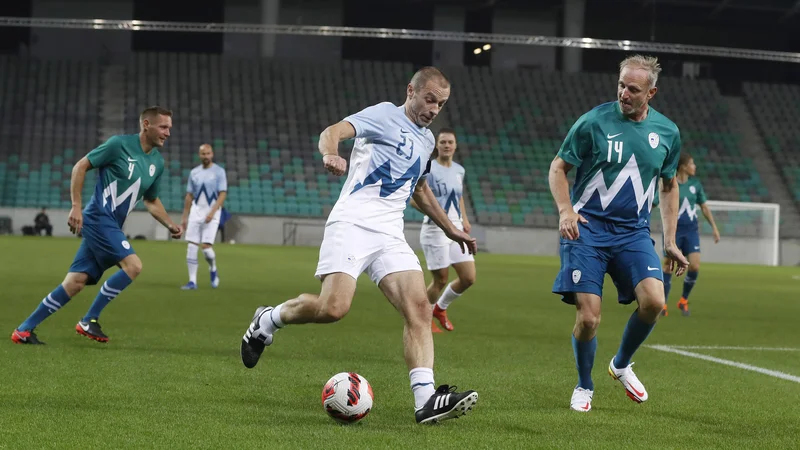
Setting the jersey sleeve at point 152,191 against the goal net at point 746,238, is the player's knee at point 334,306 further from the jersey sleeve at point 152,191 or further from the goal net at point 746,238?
the goal net at point 746,238

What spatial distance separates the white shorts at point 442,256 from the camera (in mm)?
11234

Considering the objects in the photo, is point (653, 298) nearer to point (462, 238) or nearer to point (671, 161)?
point (671, 161)

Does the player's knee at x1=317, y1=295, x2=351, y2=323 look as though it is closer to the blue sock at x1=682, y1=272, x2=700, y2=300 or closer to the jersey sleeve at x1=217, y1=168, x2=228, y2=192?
the blue sock at x1=682, y1=272, x2=700, y2=300

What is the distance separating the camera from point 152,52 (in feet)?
140

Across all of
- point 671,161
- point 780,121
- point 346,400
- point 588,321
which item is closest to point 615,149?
point 671,161

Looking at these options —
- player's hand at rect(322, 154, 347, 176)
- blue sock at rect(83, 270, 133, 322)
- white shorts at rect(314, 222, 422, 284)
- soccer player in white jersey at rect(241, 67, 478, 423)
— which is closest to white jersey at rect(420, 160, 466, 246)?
blue sock at rect(83, 270, 133, 322)

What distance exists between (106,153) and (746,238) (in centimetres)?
3088

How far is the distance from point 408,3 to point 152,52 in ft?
35.8

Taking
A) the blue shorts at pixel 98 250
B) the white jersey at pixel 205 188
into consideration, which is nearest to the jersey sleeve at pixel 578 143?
the blue shorts at pixel 98 250

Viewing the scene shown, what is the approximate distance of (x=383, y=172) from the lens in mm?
5902

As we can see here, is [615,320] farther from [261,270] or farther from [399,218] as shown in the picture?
[261,270]

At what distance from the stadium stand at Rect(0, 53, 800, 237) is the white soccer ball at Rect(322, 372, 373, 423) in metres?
30.4

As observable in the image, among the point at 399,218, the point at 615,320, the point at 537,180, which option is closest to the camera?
the point at 399,218

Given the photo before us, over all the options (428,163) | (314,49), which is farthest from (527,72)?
(428,163)
